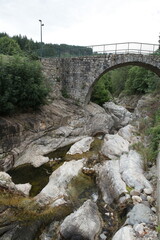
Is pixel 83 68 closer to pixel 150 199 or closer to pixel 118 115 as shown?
pixel 118 115

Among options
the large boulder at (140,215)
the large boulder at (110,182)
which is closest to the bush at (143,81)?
the large boulder at (110,182)

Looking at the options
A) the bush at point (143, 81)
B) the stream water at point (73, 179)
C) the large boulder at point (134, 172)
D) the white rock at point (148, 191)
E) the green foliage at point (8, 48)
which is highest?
the green foliage at point (8, 48)

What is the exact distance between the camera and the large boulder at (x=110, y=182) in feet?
20.1

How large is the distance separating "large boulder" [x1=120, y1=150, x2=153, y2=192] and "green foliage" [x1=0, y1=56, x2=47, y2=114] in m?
6.60

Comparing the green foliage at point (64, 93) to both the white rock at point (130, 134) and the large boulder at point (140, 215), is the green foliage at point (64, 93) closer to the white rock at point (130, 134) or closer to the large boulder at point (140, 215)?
the white rock at point (130, 134)

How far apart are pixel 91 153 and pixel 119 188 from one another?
4.29 metres

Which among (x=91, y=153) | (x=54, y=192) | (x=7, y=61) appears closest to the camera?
(x=54, y=192)

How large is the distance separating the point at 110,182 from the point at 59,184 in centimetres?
215

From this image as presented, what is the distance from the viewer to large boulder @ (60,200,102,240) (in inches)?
186

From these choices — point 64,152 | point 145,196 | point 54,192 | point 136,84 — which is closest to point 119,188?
point 145,196

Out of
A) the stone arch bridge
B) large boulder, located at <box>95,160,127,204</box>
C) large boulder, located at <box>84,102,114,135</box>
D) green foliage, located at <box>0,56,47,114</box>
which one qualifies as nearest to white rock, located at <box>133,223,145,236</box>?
large boulder, located at <box>95,160,127,204</box>

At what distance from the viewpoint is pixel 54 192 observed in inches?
254

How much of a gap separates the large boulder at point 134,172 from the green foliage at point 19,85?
660cm

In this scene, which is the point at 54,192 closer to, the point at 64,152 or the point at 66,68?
the point at 64,152
